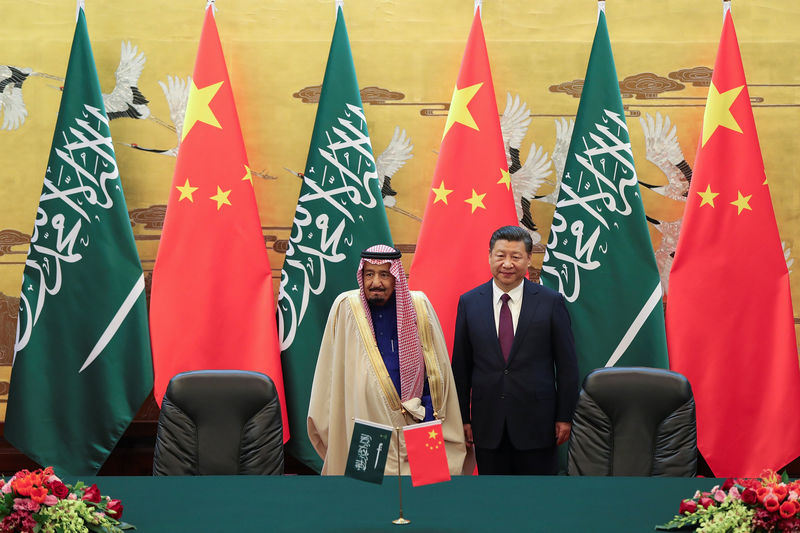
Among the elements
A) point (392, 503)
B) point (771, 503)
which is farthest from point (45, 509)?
point (771, 503)

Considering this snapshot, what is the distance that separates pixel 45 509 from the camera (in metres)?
1.73

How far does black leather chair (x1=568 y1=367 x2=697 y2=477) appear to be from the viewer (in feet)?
8.63

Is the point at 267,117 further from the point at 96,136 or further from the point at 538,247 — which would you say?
the point at 538,247

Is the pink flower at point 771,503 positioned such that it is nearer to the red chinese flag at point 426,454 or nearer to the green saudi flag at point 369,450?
the red chinese flag at point 426,454

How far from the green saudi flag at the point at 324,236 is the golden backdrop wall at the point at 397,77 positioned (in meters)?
0.36

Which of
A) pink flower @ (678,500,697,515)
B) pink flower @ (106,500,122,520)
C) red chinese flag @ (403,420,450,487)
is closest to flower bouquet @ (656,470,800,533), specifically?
pink flower @ (678,500,697,515)

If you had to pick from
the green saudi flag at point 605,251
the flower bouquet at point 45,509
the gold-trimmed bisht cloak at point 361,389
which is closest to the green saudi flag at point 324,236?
the gold-trimmed bisht cloak at point 361,389

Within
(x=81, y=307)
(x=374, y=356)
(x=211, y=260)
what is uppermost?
(x=211, y=260)

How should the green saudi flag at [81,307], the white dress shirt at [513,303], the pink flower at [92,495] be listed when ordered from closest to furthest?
the pink flower at [92,495]
the white dress shirt at [513,303]
the green saudi flag at [81,307]

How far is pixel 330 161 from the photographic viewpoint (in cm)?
394

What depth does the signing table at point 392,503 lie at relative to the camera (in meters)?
1.92

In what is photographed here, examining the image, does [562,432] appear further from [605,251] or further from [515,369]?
[605,251]

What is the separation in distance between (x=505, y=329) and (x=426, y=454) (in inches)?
56.9

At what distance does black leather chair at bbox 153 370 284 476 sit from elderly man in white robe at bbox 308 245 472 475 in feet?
1.48
